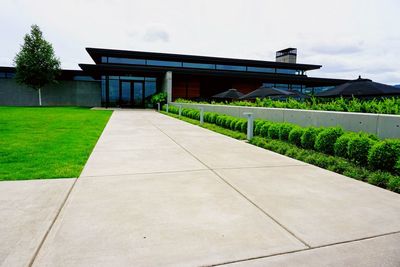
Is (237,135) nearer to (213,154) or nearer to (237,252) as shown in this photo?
(213,154)

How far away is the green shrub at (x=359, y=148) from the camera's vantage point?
17.9 ft

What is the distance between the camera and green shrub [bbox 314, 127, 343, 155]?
655 centimetres

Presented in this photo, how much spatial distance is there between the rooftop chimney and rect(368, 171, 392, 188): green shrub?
159ft

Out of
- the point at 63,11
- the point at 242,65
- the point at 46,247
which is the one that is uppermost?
the point at 242,65

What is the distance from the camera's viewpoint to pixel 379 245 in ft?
8.49

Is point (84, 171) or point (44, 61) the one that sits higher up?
point (44, 61)

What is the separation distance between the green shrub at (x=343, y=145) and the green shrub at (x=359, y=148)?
7.2 inches

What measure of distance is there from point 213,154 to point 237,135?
377cm

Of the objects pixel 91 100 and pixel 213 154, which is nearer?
pixel 213 154

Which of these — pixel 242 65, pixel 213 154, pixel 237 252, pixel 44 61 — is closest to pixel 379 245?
pixel 237 252

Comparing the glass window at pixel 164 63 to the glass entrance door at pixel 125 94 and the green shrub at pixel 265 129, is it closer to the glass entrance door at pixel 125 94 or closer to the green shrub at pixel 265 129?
the glass entrance door at pixel 125 94

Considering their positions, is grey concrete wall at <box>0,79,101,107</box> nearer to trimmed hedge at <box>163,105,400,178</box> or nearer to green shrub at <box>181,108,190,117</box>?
green shrub at <box>181,108,190,117</box>

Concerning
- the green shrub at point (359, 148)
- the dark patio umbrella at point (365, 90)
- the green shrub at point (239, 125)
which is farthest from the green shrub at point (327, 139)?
the dark patio umbrella at point (365, 90)

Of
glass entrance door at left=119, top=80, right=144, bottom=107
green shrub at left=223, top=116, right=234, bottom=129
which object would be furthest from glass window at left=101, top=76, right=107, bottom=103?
green shrub at left=223, top=116, right=234, bottom=129
